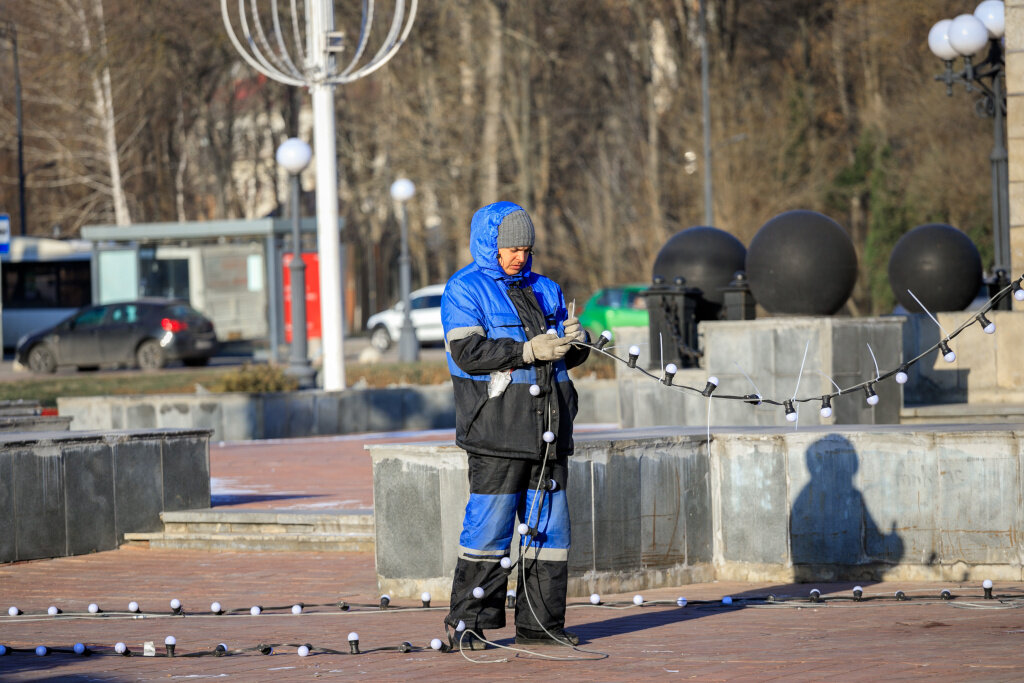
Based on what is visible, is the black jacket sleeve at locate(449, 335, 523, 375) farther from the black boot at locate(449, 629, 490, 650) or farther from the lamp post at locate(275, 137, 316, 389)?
the lamp post at locate(275, 137, 316, 389)

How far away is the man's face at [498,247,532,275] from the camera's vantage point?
18.8 feet

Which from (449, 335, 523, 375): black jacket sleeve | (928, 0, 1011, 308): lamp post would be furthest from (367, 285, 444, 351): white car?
(449, 335, 523, 375): black jacket sleeve

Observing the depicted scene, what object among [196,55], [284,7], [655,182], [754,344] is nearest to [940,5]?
[655,182]

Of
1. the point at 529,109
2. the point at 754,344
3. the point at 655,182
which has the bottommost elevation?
the point at 754,344

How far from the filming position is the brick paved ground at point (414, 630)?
5.45 metres

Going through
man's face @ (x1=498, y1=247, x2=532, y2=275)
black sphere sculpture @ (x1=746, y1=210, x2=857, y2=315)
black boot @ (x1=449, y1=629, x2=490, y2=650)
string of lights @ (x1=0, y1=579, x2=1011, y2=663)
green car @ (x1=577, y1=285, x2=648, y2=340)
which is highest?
green car @ (x1=577, y1=285, x2=648, y2=340)

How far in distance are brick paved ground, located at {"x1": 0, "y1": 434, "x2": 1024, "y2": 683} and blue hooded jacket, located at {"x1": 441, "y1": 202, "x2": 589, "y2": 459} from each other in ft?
2.80

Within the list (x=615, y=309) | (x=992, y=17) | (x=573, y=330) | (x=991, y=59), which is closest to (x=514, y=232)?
(x=573, y=330)

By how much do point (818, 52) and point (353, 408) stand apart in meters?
27.8

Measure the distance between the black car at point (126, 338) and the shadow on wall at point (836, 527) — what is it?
24.4 metres

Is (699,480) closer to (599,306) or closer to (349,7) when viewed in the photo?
(599,306)

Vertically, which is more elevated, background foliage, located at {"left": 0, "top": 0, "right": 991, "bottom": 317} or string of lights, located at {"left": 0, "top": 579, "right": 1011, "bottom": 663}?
background foliage, located at {"left": 0, "top": 0, "right": 991, "bottom": 317}

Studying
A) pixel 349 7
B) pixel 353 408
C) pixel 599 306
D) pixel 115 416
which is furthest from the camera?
pixel 349 7

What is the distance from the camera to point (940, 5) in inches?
1270
